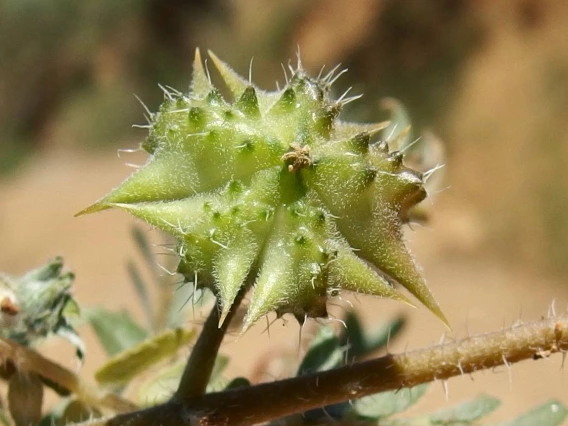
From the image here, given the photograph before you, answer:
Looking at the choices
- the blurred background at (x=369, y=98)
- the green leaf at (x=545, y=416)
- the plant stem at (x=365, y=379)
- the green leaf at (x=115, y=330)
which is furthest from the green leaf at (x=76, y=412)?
the blurred background at (x=369, y=98)

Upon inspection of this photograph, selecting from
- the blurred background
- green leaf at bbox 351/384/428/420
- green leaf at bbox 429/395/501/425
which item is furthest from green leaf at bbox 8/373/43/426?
the blurred background

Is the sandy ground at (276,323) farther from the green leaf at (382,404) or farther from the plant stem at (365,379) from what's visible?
the plant stem at (365,379)

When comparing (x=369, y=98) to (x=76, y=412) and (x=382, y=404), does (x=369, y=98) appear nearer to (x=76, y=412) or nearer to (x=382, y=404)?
(x=382, y=404)

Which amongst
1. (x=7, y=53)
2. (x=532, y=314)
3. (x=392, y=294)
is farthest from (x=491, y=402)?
(x=7, y=53)

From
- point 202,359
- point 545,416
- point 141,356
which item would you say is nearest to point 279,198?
point 202,359

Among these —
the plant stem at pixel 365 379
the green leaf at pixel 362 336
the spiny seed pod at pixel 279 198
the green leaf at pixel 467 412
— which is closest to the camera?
the spiny seed pod at pixel 279 198

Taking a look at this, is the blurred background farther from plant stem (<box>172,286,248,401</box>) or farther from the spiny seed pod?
the spiny seed pod

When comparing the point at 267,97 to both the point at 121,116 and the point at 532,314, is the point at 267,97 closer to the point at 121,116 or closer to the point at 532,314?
the point at 532,314
